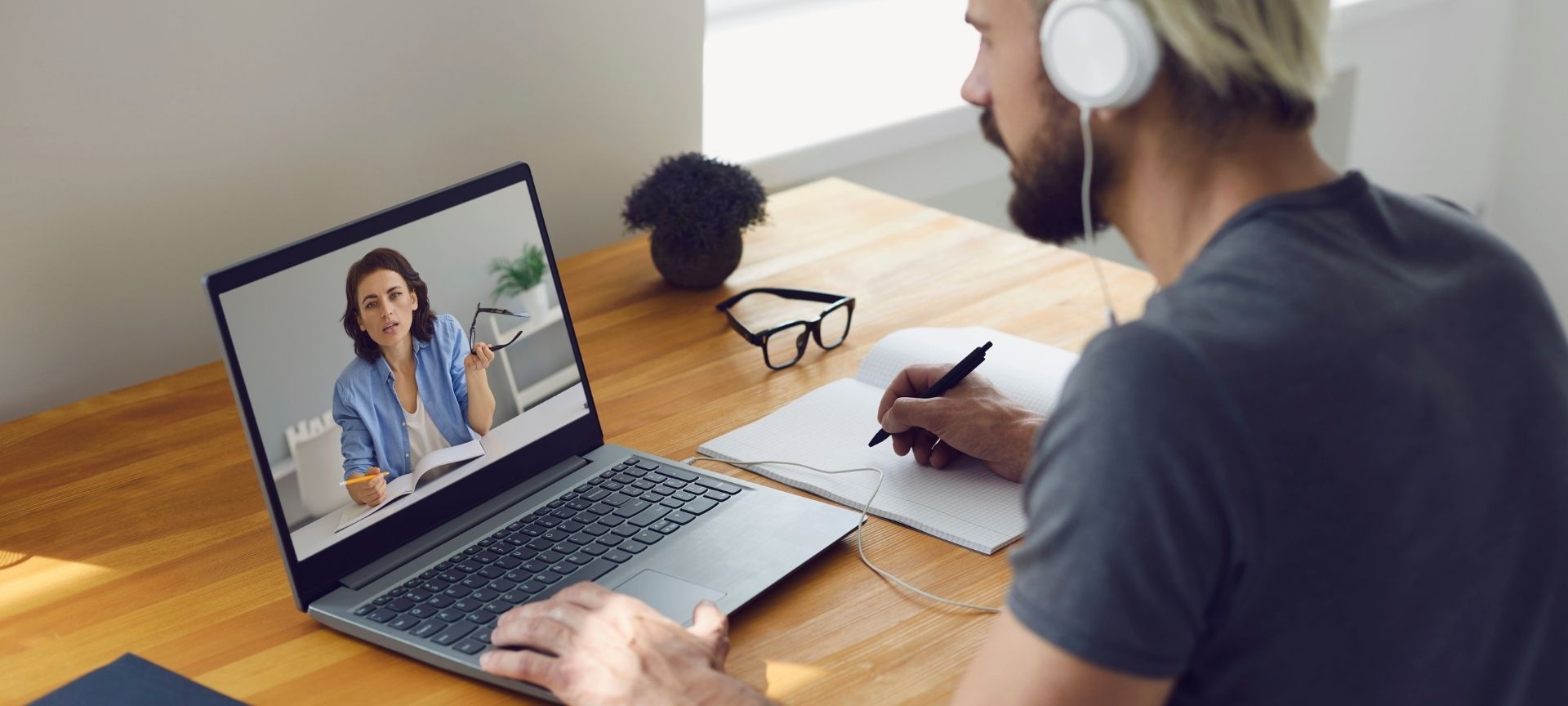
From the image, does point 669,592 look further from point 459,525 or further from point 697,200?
point 697,200

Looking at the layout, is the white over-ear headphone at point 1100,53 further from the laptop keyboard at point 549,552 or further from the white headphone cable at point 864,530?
the laptop keyboard at point 549,552

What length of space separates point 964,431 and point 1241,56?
497 millimetres

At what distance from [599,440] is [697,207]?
43cm

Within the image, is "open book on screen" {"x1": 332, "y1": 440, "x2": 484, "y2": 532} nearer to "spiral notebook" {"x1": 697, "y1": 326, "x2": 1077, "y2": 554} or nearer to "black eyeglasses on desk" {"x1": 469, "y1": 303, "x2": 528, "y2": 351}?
"black eyeglasses on desk" {"x1": 469, "y1": 303, "x2": 528, "y2": 351}

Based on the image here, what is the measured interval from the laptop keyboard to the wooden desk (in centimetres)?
3

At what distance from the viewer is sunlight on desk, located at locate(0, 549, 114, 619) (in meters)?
1.03

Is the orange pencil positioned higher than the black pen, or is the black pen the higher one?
the orange pencil

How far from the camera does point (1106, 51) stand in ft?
2.30

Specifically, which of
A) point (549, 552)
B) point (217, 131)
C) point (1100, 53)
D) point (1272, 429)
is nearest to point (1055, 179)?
point (1100, 53)

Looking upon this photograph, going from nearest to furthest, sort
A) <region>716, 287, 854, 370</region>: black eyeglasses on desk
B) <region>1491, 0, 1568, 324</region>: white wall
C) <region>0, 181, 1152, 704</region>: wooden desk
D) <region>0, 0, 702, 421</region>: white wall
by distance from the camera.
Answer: <region>0, 181, 1152, 704</region>: wooden desk → <region>0, 0, 702, 421</region>: white wall → <region>716, 287, 854, 370</region>: black eyeglasses on desk → <region>1491, 0, 1568, 324</region>: white wall

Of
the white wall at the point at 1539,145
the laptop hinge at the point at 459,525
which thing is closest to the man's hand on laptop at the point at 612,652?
the laptop hinge at the point at 459,525

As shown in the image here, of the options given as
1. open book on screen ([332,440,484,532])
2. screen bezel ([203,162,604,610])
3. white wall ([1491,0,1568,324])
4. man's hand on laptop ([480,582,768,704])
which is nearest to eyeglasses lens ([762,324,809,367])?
screen bezel ([203,162,604,610])

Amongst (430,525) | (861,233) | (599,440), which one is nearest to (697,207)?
(861,233)

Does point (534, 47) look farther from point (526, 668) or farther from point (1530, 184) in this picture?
point (1530, 184)
